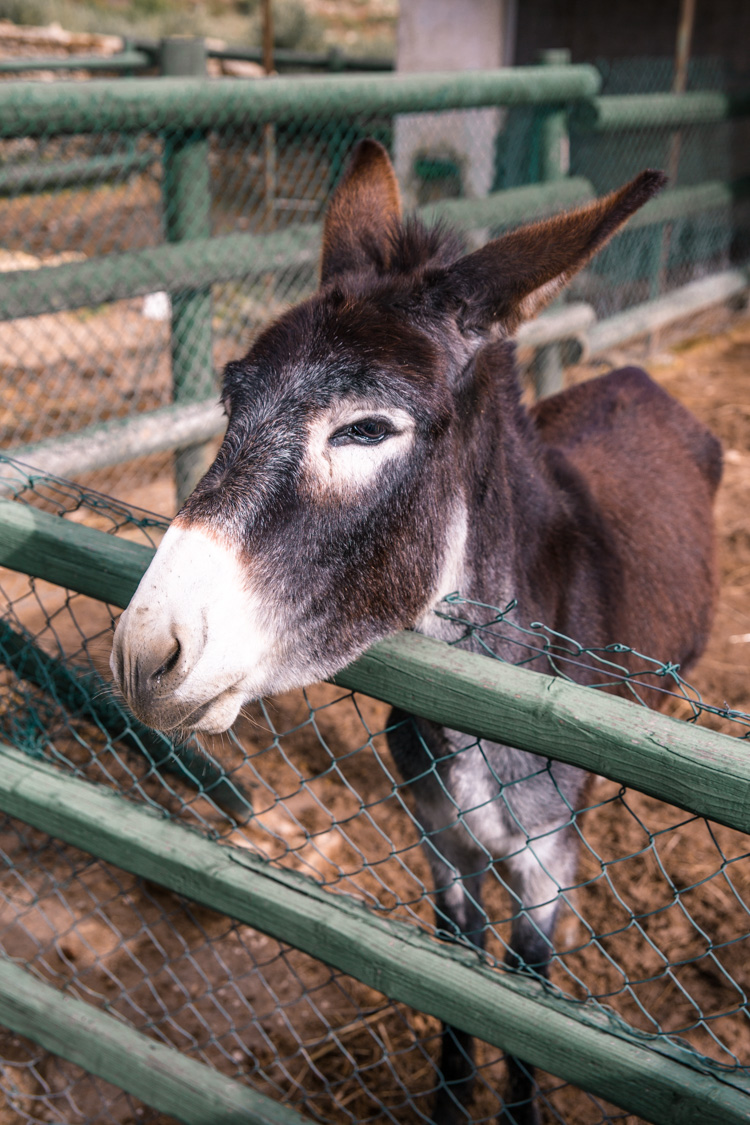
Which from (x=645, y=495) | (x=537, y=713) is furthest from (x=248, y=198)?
(x=537, y=713)

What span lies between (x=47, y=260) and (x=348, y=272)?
750cm

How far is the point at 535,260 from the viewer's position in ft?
5.80

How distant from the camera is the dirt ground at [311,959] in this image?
8.05 ft

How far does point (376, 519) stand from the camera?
5.63 ft

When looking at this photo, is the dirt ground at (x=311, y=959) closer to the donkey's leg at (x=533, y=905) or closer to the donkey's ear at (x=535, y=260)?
the donkey's leg at (x=533, y=905)

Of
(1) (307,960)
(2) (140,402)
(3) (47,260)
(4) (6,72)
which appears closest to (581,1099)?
(1) (307,960)

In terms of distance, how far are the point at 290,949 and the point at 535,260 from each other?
218 cm

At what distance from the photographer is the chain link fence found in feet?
13.2

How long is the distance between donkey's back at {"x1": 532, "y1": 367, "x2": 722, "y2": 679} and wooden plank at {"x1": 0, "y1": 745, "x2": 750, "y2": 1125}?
0.97m

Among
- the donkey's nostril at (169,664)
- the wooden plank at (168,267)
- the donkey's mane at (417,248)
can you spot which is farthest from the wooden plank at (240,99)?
the donkey's nostril at (169,664)

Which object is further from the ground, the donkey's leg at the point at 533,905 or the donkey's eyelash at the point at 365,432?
the donkey's eyelash at the point at 365,432

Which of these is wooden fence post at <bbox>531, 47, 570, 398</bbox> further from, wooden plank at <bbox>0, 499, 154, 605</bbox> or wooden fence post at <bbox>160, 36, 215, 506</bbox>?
wooden plank at <bbox>0, 499, 154, 605</bbox>

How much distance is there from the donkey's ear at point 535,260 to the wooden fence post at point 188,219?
282 cm

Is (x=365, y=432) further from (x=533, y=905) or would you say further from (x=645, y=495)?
(x=645, y=495)
